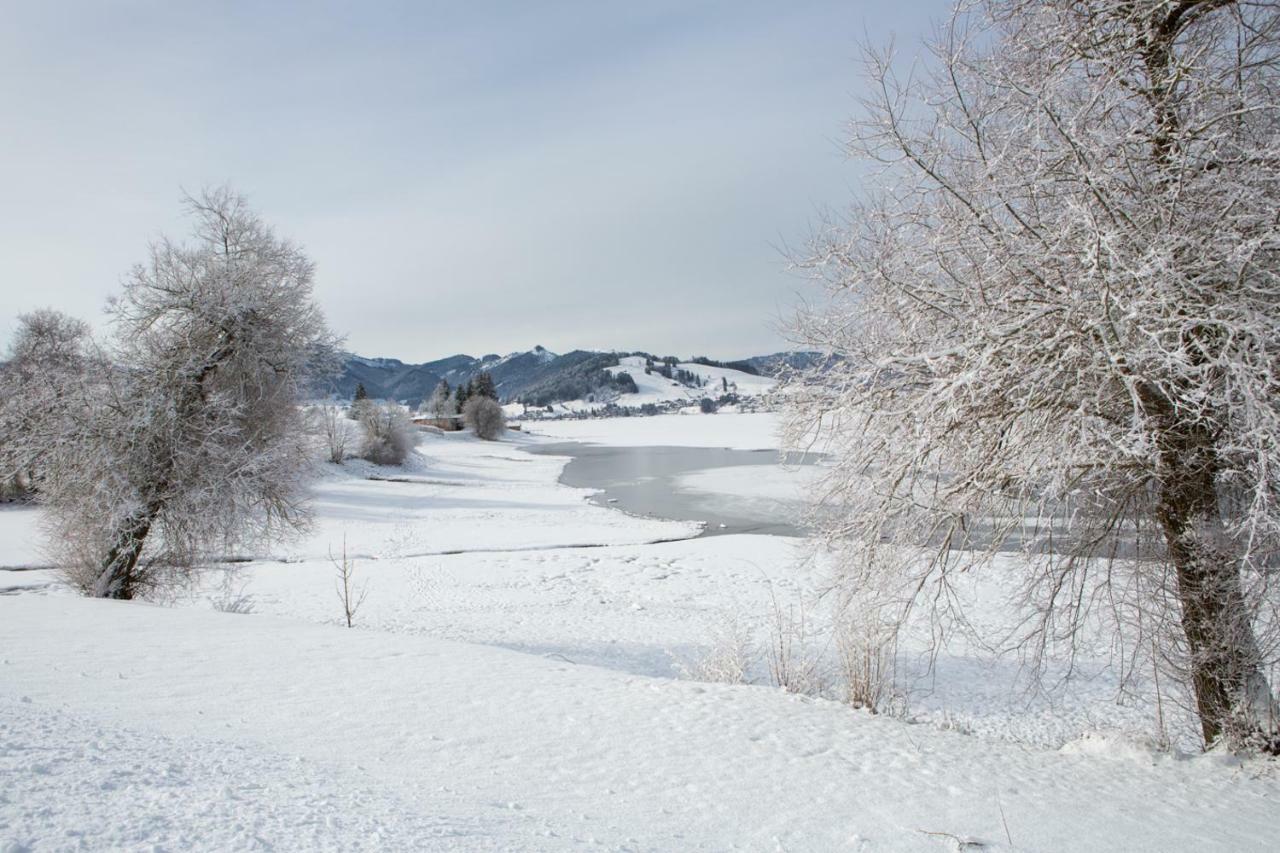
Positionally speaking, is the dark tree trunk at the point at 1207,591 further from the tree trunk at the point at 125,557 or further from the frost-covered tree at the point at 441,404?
the frost-covered tree at the point at 441,404

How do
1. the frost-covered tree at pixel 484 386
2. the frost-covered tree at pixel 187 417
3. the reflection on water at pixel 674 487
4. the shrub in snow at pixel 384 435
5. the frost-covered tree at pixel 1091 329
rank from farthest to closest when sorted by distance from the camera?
1. the frost-covered tree at pixel 484 386
2. the shrub in snow at pixel 384 435
3. the reflection on water at pixel 674 487
4. the frost-covered tree at pixel 187 417
5. the frost-covered tree at pixel 1091 329

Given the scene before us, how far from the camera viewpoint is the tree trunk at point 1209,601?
510cm

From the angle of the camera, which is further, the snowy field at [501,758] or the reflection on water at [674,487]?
the reflection on water at [674,487]

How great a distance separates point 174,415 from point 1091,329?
42.5 ft

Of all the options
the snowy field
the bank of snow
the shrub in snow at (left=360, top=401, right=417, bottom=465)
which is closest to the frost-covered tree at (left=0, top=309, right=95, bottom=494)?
the snowy field

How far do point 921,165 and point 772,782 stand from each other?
535cm

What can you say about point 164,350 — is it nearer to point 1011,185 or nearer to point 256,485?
point 256,485

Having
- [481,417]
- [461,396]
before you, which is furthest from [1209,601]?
[461,396]

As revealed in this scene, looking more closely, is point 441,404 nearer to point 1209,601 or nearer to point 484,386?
point 484,386

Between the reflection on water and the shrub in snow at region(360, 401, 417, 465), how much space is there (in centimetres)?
1460

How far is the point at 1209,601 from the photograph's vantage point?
18.2 feet

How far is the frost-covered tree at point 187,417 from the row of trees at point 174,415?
0.02 meters

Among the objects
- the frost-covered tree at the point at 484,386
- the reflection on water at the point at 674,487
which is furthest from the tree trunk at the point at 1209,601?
the frost-covered tree at the point at 484,386

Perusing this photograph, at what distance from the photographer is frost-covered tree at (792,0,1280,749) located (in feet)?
14.0
